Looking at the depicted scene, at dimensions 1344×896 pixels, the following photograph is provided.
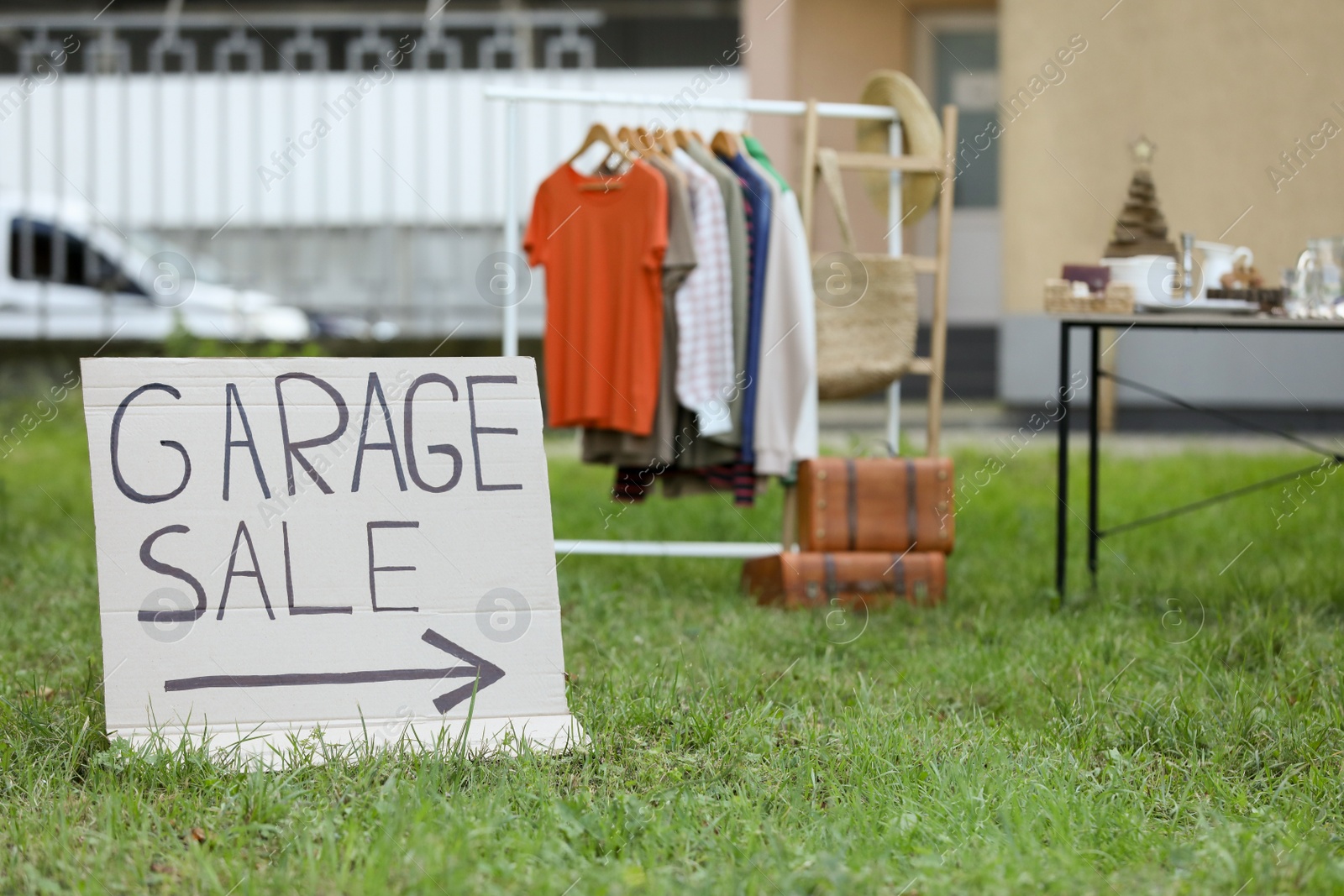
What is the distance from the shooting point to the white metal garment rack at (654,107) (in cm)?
345

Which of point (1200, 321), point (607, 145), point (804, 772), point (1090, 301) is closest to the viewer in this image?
point (804, 772)

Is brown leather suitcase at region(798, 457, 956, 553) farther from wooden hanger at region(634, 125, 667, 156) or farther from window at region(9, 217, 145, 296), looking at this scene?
window at region(9, 217, 145, 296)

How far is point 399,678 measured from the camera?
6.62ft

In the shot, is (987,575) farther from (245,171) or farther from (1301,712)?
(245,171)

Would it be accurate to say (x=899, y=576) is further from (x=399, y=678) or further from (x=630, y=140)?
(x=399, y=678)

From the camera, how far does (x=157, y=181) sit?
276 inches

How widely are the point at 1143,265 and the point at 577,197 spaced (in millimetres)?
1578

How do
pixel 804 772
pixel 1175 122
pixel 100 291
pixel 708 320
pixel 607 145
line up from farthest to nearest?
pixel 100 291 → pixel 1175 122 → pixel 607 145 → pixel 708 320 → pixel 804 772

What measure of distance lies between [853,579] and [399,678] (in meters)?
1.63

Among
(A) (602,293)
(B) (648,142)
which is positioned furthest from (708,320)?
(B) (648,142)

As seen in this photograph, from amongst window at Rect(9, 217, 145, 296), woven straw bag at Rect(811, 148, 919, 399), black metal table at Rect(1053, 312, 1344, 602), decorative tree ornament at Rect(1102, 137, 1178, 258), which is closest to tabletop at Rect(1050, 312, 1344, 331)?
black metal table at Rect(1053, 312, 1344, 602)

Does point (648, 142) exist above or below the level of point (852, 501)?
above

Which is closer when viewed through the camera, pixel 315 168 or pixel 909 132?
pixel 909 132

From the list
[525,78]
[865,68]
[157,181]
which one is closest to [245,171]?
[157,181]
